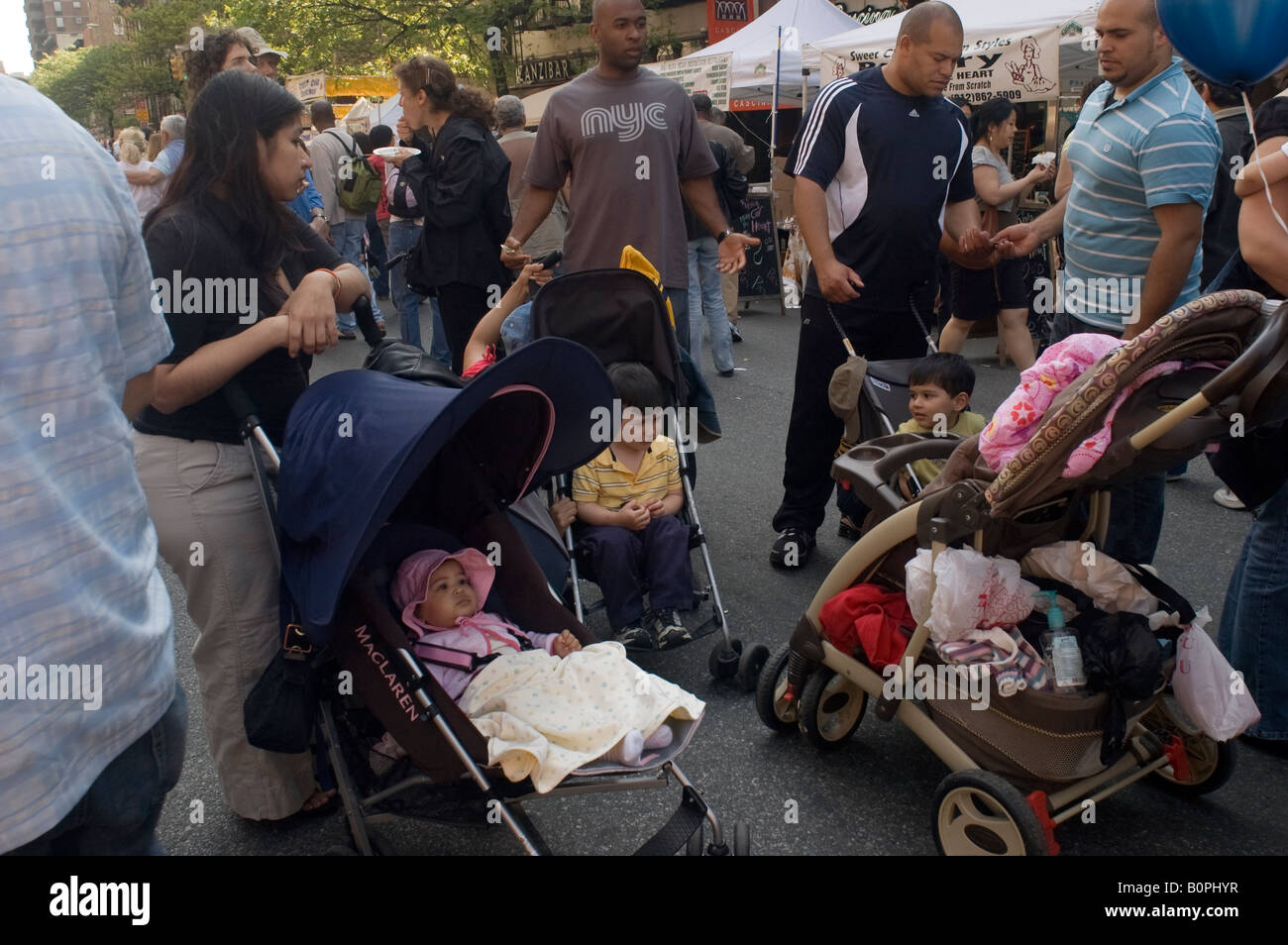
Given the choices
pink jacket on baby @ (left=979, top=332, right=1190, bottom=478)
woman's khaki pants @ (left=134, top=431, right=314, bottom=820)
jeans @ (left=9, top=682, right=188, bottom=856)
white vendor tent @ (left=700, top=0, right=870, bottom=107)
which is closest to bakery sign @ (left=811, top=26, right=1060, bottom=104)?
white vendor tent @ (left=700, top=0, right=870, bottom=107)

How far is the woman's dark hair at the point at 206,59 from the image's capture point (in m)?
3.67

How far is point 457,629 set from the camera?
9.05 ft

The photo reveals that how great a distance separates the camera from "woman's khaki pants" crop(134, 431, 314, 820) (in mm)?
2676

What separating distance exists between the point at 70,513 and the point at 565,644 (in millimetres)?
1583

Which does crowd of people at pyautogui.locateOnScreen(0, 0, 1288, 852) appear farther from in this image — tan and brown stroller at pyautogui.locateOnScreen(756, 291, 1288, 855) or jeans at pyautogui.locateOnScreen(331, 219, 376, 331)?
jeans at pyautogui.locateOnScreen(331, 219, 376, 331)

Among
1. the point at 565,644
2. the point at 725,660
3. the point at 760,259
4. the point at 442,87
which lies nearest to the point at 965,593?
the point at 565,644

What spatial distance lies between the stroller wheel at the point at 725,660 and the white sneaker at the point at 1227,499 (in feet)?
9.45

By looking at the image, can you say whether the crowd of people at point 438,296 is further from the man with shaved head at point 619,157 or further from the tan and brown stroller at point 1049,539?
the tan and brown stroller at point 1049,539

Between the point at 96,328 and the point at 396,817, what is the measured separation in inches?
60.7

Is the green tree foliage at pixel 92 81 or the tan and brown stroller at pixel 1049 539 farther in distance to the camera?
the green tree foliage at pixel 92 81

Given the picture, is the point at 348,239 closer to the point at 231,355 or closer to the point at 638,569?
the point at 638,569

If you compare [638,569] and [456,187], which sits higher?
[456,187]

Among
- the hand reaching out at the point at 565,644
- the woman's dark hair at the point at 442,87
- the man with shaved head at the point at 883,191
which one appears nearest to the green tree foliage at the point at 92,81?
the woman's dark hair at the point at 442,87

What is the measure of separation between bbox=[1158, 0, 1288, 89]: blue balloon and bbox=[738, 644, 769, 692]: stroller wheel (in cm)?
227
